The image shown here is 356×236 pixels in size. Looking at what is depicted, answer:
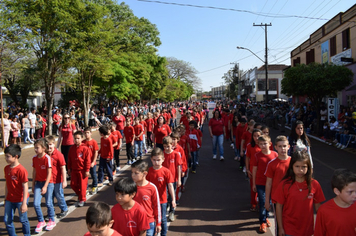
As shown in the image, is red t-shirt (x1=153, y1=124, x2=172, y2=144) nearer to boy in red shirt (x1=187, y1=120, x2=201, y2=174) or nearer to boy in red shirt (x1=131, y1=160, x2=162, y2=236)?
boy in red shirt (x1=187, y1=120, x2=201, y2=174)

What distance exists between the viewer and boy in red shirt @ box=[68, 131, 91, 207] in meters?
6.24

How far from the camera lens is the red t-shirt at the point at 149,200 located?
3764 millimetres

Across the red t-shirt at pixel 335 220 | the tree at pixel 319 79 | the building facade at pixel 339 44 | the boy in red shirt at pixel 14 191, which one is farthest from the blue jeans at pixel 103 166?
the building facade at pixel 339 44

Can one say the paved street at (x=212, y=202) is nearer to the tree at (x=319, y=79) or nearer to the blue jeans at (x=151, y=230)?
the blue jeans at (x=151, y=230)

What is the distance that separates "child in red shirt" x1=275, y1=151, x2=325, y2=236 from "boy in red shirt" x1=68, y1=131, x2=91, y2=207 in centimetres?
421

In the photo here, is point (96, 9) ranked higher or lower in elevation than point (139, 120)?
higher

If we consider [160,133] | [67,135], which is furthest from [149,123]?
[67,135]

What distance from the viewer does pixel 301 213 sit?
129 inches

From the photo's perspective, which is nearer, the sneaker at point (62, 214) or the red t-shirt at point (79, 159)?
the sneaker at point (62, 214)

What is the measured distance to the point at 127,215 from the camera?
124 inches

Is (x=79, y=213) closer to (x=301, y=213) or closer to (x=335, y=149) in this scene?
(x=301, y=213)

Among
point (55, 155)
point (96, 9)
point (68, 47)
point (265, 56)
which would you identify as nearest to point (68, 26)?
point (68, 47)

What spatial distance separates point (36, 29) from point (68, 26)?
166cm

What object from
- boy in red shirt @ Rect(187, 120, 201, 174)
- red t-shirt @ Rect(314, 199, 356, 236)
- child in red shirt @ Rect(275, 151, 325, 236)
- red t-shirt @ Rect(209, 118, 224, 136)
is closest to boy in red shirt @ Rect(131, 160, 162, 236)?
child in red shirt @ Rect(275, 151, 325, 236)
